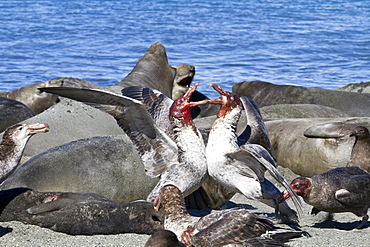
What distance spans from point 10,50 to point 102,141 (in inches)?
584

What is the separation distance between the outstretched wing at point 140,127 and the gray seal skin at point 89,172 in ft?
1.85

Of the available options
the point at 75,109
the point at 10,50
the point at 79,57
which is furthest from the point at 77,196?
the point at 10,50

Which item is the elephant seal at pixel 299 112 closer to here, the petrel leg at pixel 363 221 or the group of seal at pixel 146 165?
the group of seal at pixel 146 165

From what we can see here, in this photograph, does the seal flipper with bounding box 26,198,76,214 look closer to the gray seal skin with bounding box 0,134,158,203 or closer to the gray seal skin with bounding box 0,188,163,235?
the gray seal skin with bounding box 0,188,163,235

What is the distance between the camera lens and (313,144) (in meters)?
7.42

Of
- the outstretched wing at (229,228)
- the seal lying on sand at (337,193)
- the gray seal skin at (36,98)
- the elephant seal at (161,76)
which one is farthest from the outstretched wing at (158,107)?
the elephant seal at (161,76)

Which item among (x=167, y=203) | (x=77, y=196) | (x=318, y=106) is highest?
(x=167, y=203)

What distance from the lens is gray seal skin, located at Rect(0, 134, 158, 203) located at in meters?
5.88

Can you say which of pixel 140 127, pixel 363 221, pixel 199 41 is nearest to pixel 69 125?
pixel 140 127

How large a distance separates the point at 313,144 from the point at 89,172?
2.84m

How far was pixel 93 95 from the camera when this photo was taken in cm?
554

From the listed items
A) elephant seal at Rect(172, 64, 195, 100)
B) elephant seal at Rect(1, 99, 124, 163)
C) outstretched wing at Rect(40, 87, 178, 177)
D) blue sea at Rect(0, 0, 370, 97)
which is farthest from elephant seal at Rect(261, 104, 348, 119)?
blue sea at Rect(0, 0, 370, 97)

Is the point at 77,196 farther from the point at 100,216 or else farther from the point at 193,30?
the point at 193,30

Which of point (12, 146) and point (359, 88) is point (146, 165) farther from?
point (359, 88)
